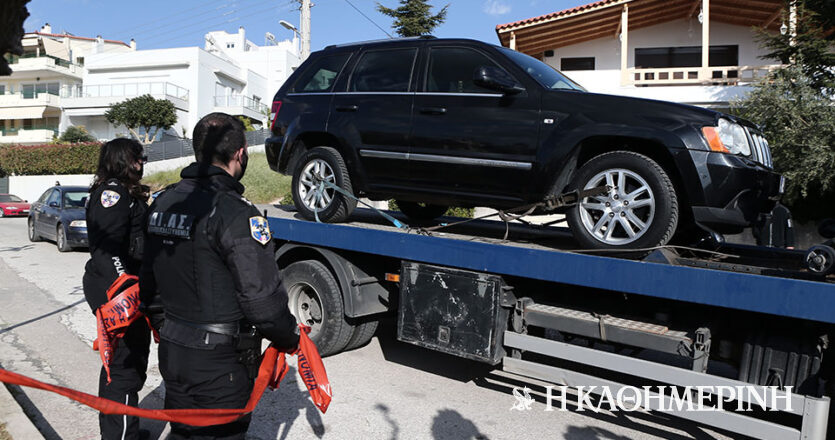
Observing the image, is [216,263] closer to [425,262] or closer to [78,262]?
[425,262]

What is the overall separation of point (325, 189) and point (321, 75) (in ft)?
3.78

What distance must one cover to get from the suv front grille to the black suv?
17mm

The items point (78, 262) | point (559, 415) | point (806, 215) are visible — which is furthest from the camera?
point (806, 215)

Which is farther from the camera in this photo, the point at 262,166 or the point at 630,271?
the point at 262,166

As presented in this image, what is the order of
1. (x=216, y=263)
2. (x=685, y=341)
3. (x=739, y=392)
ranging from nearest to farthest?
(x=216, y=263) → (x=739, y=392) → (x=685, y=341)

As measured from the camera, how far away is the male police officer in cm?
241

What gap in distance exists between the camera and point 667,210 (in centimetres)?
396

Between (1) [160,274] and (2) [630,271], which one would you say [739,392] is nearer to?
(2) [630,271]

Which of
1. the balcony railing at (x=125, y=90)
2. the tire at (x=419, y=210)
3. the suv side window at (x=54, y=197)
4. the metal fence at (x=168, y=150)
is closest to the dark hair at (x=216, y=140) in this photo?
the tire at (x=419, y=210)

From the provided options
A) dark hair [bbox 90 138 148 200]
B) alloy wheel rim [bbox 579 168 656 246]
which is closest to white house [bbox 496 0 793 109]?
alloy wheel rim [bbox 579 168 656 246]

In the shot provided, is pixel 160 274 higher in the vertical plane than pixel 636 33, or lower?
lower

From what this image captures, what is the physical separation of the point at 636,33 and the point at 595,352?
18890mm

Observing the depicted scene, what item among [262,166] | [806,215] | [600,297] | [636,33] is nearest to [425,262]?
[600,297]

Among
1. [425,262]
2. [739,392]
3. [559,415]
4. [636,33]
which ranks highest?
[636,33]
